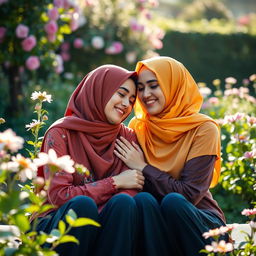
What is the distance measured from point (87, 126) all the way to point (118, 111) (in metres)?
0.20

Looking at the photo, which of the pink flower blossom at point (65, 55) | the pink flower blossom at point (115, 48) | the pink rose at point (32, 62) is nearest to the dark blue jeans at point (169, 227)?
the pink rose at point (32, 62)

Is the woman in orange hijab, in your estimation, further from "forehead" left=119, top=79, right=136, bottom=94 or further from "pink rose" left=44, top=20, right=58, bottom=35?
"pink rose" left=44, top=20, right=58, bottom=35

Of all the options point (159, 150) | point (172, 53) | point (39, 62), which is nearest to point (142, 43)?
point (39, 62)

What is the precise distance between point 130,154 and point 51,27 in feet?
11.8

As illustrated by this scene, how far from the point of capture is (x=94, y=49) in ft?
28.5

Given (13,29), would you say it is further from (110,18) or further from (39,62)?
(110,18)

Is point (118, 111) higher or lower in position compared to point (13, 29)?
lower

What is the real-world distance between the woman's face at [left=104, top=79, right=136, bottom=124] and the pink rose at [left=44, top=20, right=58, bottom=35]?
342 centimetres

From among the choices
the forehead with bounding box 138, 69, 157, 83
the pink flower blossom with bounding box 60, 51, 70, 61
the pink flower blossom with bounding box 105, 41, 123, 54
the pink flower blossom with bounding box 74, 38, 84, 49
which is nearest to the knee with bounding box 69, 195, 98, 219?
the forehead with bounding box 138, 69, 157, 83

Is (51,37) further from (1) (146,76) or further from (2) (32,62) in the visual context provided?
(1) (146,76)

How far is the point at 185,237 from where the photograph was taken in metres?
2.70

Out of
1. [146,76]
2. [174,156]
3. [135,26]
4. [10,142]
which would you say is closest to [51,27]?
[135,26]

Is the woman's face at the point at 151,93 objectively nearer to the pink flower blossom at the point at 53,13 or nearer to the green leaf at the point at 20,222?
the green leaf at the point at 20,222

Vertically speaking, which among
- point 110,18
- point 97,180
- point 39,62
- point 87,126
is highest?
point 110,18
